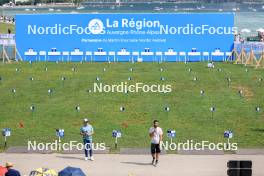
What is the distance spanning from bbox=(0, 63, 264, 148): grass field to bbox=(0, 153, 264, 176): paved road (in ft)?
6.19

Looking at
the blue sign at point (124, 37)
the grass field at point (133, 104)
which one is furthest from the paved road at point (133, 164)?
the blue sign at point (124, 37)

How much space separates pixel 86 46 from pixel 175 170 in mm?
30234

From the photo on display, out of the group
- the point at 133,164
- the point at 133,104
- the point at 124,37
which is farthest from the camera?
the point at 124,37

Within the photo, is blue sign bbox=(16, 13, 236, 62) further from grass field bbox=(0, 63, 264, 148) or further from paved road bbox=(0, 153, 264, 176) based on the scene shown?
paved road bbox=(0, 153, 264, 176)

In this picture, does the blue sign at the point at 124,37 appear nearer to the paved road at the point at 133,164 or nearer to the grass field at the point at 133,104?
the grass field at the point at 133,104

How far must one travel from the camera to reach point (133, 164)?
18469mm

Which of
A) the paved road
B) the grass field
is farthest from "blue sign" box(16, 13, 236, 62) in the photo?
the paved road

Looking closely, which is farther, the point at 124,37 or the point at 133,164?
the point at 124,37

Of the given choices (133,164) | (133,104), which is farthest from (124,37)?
(133,164)

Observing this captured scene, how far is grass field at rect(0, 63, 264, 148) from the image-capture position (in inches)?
898

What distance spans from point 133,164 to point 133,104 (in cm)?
1027

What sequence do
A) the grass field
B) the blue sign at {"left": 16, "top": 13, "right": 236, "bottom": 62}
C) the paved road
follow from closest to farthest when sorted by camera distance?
the paved road < the grass field < the blue sign at {"left": 16, "top": 13, "right": 236, "bottom": 62}

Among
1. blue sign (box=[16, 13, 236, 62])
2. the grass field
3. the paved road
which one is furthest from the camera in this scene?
blue sign (box=[16, 13, 236, 62])

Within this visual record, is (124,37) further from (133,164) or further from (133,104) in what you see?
(133,164)
